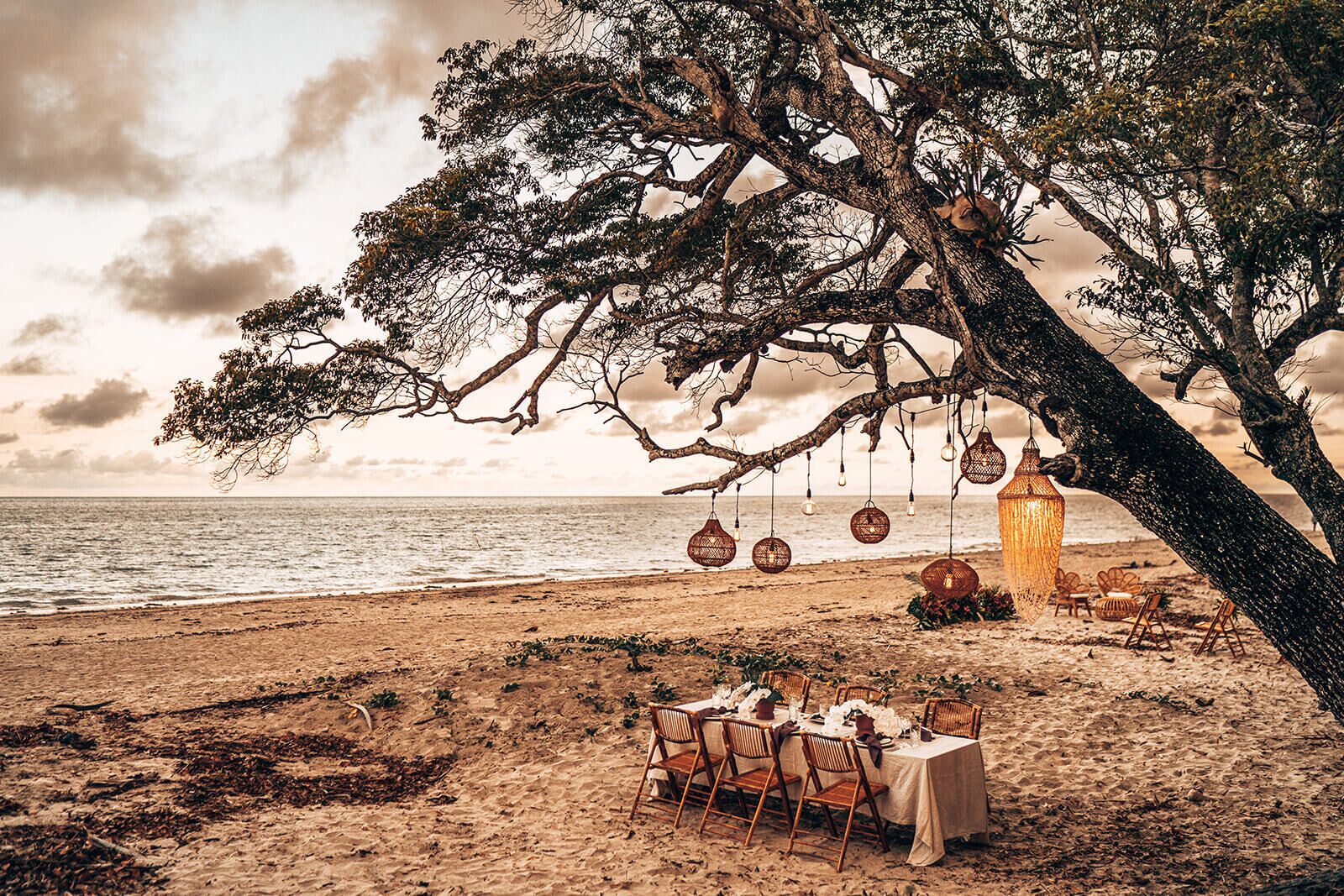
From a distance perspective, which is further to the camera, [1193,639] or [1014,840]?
[1193,639]

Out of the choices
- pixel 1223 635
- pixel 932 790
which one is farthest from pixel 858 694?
pixel 1223 635

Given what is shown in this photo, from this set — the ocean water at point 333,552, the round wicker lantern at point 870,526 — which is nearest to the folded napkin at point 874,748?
the round wicker lantern at point 870,526

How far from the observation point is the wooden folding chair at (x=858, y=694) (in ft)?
27.2

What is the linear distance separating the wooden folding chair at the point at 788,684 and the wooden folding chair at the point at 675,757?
5.95 feet

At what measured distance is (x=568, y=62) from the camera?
8.45 m

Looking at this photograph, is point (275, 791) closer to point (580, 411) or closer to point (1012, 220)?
point (580, 411)

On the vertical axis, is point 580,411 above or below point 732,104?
below

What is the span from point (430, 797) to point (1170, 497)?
6435 millimetres

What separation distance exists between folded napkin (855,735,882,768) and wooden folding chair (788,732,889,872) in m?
0.11

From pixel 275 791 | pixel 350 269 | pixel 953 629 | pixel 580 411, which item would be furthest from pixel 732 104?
pixel 953 629

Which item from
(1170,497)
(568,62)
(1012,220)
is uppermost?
(568,62)

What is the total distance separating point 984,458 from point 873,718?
9.24ft

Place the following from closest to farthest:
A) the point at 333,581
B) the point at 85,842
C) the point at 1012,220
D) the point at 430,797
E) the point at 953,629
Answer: the point at 1012,220
the point at 85,842
the point at 430,797
the point at 953,629
the point at 333,581

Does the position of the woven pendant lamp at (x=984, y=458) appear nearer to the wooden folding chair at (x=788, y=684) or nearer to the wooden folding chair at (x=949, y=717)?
the wooden folding chair at (x=949, y=717)
